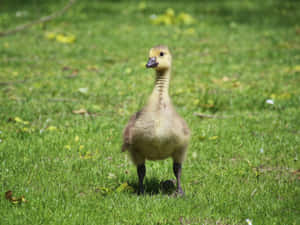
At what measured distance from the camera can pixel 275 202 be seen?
15.0 ft

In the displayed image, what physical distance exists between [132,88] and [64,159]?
344 centimetres

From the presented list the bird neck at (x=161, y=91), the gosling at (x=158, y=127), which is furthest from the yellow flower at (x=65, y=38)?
the bird neck at (x=161, y=91)

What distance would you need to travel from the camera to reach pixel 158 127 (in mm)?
4121

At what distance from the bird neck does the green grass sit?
1007 mm

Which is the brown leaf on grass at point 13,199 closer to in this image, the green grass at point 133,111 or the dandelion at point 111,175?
the green grass at point 133,111

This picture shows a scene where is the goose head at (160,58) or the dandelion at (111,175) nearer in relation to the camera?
the goose head at (160,58)

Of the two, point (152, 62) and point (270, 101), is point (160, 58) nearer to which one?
point (152, 62)

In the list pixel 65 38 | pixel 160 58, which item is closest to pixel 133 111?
pixel 160 58

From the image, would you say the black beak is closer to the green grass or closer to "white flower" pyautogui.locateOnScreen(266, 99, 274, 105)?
the green grass

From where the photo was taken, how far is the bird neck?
4.23 metres

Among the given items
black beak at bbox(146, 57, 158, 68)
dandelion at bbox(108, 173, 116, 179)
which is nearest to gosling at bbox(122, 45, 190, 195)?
black beak at bbox(146, 57, 158, 68)

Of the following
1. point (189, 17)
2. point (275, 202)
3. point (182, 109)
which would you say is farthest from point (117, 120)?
point (189, 17)

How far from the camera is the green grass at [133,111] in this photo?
4.43m

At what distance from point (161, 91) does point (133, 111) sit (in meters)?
3.34
